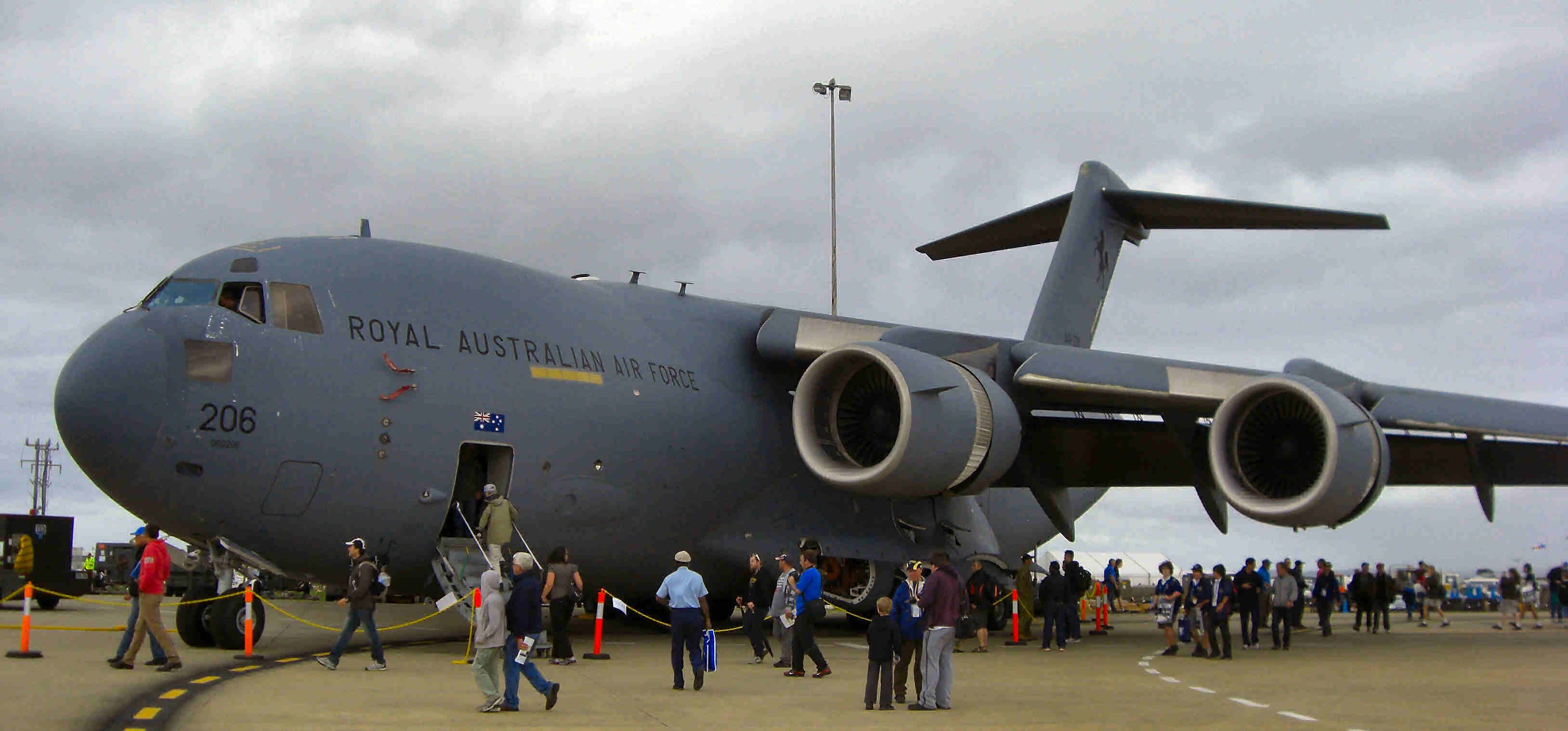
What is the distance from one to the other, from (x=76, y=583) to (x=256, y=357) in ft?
53.1

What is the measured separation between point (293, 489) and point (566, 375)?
2973 mm

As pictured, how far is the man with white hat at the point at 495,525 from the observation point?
12.3m

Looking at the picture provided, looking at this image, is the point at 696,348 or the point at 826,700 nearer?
the point at 826,700

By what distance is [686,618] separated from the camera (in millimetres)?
10289

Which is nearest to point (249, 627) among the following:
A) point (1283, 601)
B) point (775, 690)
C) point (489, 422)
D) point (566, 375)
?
point (489, 422)

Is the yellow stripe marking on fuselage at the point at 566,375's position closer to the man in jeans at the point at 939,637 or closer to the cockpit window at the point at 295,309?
the cockpit window at the point at 295,309

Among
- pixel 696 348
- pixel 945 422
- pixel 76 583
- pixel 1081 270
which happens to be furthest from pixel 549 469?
pixel 76 583

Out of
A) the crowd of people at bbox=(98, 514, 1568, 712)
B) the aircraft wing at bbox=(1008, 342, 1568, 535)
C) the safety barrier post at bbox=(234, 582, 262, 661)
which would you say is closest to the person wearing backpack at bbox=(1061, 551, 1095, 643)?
the crowd of people at bbox=(98, 514, 1568, 712)

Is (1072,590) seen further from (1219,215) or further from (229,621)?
(229,621)

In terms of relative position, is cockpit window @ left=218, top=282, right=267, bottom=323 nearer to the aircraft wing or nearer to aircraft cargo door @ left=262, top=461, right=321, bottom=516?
aircraft cargo door @ left=262, top=461, right=321, bottom=516

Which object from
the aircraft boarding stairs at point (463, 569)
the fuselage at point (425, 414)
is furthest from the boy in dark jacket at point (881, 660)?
the fuselage at point (425, 414)

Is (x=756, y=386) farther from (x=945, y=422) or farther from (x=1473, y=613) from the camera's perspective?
(x=1473, y=613)

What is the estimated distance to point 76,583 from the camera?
958 inches

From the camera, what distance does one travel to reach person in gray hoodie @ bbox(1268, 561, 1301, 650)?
15.9 m
